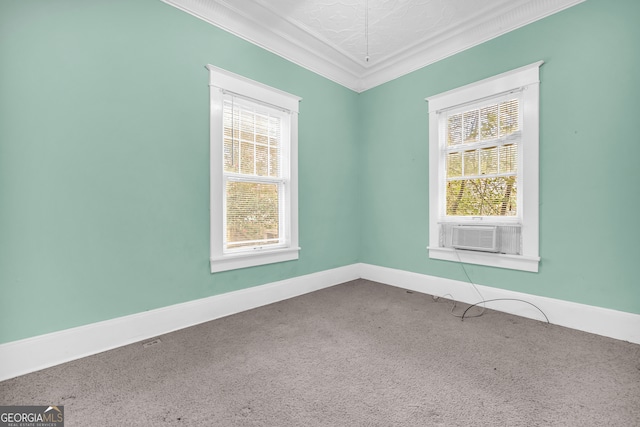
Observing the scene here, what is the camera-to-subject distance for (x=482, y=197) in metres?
2.97

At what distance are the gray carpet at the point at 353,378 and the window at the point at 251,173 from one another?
0.82 meters

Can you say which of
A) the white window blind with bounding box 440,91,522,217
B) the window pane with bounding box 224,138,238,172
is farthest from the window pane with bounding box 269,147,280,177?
the white window blind with bounding box 440,91,522,217

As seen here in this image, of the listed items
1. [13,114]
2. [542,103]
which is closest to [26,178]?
[13,114]

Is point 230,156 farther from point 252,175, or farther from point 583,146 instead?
point 583,146

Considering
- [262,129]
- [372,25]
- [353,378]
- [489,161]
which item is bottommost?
[353,378]

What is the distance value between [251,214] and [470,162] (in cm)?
251

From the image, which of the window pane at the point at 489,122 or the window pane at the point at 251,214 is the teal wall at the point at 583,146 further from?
the window pane at the point at 251,214

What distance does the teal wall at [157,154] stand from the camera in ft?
5.79

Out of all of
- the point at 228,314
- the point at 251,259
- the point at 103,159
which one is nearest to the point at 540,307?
the point at 251,259

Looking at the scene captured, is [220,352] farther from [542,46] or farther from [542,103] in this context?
[542,46]

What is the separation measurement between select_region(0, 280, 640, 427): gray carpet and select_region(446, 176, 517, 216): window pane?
3.68 ft

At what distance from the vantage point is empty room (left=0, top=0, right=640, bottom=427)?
62.9 inches

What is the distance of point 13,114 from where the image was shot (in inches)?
67.4

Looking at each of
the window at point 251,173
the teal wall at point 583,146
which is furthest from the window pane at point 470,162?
the window at point 251,173
